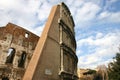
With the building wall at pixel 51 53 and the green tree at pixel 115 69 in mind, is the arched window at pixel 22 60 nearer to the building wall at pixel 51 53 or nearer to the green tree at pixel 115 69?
the building wall at pixel 51 53

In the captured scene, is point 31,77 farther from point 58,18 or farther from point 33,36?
point 33,36

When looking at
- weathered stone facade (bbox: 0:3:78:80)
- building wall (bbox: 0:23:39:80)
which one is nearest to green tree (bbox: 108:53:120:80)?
weathered stone facade (bbox: 0:3:78:80)

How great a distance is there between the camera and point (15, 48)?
17906mm

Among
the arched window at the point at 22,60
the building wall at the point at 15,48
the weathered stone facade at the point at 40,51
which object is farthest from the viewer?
the arched window at the point at 22,60

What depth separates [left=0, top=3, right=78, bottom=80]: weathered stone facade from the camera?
11068mm

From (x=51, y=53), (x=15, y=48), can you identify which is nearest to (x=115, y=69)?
(x=51, y=53)

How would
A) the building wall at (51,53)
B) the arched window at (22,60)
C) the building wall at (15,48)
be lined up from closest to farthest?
the building wall at (51,53) → the building wall at (15,48) → the arched window at (22,60)

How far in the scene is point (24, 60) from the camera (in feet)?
63.0

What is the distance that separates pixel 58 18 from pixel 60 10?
1.31 meters

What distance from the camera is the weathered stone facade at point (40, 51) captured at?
436 inches

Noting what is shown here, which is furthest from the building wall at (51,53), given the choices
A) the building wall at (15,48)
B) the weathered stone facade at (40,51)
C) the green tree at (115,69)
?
the green tree at (115,69)

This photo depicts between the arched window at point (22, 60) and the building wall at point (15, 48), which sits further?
the arched window at point (22, 60)

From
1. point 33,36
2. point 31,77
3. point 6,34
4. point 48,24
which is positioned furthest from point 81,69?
point 31,77

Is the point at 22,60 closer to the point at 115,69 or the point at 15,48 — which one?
the point at 15,48
